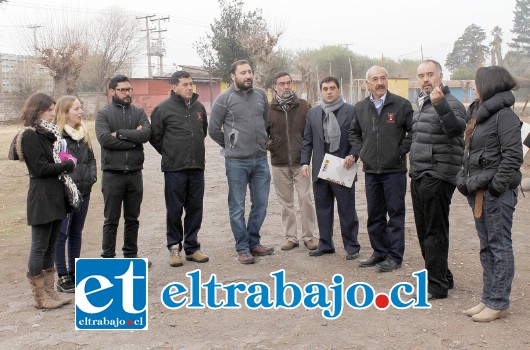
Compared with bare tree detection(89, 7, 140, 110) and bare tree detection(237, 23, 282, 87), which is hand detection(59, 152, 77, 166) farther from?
bare tree detection(89, 7, 140, 110)

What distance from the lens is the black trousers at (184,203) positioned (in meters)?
6.14

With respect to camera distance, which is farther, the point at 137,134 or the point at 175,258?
the point at 175,258

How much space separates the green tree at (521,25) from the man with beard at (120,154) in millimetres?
80472

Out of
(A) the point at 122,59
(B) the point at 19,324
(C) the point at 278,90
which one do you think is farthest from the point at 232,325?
(A) the point at 122,59

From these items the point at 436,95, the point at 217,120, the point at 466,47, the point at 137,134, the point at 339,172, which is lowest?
the point at 339,172

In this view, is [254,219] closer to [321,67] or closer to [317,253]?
[317,253]

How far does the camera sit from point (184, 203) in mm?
6301

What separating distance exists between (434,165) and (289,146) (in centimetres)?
210

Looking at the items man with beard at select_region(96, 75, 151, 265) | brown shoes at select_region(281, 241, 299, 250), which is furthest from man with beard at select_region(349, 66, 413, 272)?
man with beard at select_region(96, 75, 151, 265)

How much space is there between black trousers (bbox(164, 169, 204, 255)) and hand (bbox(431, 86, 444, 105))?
2.68 meters

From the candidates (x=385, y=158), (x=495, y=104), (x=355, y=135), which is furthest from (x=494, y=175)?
(x=355, y=135)

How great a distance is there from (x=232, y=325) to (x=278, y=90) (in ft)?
9.93

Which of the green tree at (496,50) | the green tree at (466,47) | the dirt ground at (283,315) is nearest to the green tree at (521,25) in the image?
the green tree at (466,47)

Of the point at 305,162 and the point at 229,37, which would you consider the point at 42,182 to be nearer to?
the point at 305,162
